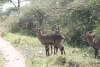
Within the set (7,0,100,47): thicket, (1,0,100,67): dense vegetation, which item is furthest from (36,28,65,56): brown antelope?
(7,0,100,47): thicket

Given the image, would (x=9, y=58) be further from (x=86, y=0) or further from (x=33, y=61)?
(x=86, y=0)

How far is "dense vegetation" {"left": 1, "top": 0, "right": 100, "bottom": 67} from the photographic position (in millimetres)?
7323

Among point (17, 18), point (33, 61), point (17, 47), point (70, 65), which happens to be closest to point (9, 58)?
point (33, 61)

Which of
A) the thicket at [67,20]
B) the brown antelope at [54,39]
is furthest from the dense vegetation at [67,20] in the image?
the brown antelope at [54,39]

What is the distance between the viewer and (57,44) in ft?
21.7

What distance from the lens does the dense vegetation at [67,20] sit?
7323mm

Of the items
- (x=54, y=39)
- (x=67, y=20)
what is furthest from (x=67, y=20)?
(x=54, y=39)

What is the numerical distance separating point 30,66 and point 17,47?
4.09 m

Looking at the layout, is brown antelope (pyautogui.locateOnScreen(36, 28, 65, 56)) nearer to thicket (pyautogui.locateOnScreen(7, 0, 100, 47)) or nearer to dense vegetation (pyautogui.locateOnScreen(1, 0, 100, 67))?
dense vegetation (pyautogui.locateOnScreen(1, 0, 100, 67))

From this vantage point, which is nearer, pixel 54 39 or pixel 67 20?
pixel 54 39

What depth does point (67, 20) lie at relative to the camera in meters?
8.19

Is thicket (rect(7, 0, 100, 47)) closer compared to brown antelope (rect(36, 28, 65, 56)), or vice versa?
brown antelope (rect(36, 28, 65, 56))

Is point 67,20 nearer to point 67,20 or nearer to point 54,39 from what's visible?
point 67,20

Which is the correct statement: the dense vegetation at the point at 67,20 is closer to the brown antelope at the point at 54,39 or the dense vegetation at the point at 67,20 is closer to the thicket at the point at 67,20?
the thicket at the point at 67,20
